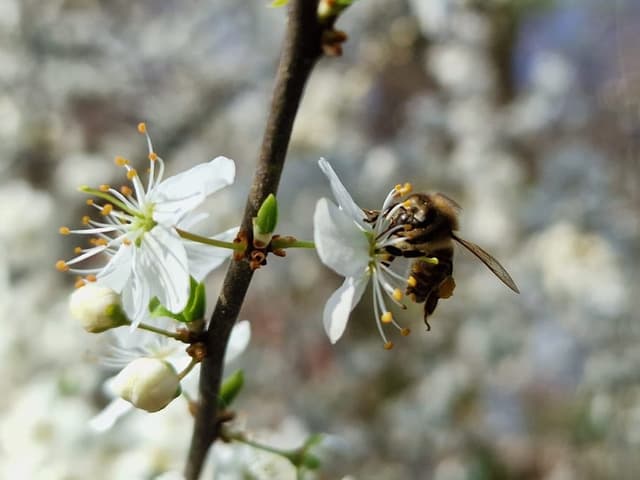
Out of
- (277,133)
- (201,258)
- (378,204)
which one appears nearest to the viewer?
(277,133)

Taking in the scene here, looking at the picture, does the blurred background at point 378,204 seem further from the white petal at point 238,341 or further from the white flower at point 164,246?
the white flower at point 164,246

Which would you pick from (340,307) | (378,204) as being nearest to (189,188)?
(340,307)

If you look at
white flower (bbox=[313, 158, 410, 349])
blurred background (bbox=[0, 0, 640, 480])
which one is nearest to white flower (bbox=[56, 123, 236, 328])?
white flower (bbox=[313, 158, 410, 349])

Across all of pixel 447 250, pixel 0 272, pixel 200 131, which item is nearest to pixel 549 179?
pixel 200 131

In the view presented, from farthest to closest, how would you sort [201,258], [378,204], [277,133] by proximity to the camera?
[378,204], [201,258], [277,133]

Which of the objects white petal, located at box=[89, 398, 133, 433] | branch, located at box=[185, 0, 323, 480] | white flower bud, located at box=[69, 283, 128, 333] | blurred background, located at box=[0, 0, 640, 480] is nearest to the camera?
branch, located at box=[185, 0, 323, 480]

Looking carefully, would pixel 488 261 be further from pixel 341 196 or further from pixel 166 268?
pixel 166 268

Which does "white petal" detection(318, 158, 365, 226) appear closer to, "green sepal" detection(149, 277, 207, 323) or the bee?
the bee
